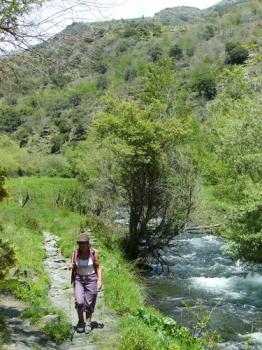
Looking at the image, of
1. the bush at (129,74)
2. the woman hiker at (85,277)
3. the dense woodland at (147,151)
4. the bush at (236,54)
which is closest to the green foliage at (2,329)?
the woman hiker at (85,277)

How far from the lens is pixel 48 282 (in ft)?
47.2

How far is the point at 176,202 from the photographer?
21.8 meters

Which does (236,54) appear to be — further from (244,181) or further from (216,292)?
(216,292)

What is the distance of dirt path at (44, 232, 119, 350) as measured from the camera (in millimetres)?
9383

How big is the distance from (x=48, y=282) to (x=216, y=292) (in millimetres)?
6760

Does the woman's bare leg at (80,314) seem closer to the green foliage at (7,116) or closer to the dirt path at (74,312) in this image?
the dirt path at (74,312)

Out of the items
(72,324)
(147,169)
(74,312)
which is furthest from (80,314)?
(147,169)

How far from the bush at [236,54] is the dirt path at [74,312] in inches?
3169

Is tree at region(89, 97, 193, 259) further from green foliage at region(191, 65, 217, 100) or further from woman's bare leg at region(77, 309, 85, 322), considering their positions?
green foliage at region(191, 65, 217, 100)

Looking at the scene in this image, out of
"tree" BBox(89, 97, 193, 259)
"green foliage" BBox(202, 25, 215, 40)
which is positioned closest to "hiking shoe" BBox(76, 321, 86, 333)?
"tree" BBox(89, 97, 193, 259)

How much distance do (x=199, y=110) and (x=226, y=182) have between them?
51.1 metres

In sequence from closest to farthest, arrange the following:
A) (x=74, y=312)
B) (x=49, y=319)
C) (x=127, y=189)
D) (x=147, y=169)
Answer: (x=49, y=319)
(x=74, y=312)
(x=147, y=169)
(x=127, y=189)

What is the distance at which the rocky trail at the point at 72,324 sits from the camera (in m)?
9.15

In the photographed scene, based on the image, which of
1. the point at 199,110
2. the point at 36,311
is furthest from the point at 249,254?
the point at 199,110
